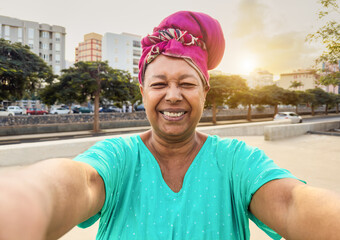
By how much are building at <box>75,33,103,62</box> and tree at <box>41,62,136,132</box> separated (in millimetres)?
63093

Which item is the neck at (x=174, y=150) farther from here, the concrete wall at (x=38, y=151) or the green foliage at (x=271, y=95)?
the green foliage at (x=271, y=95)

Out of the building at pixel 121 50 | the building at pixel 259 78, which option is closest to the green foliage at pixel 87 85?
the building at pixel 121 50

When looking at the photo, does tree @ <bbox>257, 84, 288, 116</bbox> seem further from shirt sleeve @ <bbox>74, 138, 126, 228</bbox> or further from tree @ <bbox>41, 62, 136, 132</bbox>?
shirt sleeve @ <bbox>74, 138, 126, 228</bbox>

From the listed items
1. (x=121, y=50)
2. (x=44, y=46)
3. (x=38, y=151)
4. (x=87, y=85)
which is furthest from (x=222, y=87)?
(x=44, y=46)

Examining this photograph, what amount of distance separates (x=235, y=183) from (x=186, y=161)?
0.30m

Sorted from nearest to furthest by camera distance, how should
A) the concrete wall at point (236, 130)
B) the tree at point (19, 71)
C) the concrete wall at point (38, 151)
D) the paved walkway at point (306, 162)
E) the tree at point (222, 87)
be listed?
the paved walkway at point (306, 162), the concrete wall at point (38, 151), the concrete wall at point (236, 130), the tree at point (19, 71), the tree at point (222, 87)

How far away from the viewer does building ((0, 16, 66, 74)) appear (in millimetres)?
55500

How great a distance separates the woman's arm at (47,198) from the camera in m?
0.54

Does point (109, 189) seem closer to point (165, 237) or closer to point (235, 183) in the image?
point (165, 237)

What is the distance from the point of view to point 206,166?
1171 mm

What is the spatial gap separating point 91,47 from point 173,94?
82618 mm

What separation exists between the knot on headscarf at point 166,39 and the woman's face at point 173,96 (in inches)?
1.5

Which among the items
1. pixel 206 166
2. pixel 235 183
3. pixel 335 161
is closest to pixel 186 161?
pixel 206 166

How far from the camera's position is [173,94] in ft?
4.05
